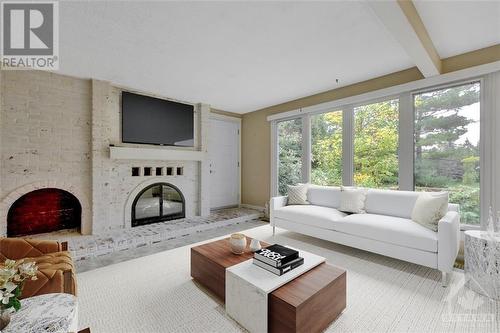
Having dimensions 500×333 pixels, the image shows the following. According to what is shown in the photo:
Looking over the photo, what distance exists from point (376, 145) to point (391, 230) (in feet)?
5.32

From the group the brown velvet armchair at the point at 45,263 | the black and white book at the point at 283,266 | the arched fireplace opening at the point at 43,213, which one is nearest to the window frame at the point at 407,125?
the black and white book at the point at 283,266

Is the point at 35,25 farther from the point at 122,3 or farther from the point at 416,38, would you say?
the point at 416,38

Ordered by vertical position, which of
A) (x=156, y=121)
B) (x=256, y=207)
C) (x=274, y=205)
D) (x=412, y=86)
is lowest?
(x=256, y=207)

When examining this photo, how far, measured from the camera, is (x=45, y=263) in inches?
67.9

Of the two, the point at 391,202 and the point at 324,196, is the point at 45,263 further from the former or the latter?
the point at 391,202

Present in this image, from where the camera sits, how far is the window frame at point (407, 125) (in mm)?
2686

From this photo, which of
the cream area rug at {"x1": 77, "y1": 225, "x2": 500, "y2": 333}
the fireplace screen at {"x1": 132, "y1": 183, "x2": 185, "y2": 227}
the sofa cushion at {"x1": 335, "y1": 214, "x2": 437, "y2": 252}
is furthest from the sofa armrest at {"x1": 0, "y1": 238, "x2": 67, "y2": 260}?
the sofa cushion at {"x1": 335, "y1": 214, "x2": 437, "y2": 252}

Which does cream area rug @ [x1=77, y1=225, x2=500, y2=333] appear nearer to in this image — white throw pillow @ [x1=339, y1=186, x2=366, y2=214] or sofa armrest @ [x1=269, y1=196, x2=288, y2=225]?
white throw pillow @ [x1=339, y1=186, x2=366, y2=214]

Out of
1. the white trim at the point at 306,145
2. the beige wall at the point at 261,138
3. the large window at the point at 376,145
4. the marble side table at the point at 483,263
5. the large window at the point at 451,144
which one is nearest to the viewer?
the marble side table at the point at 483,263

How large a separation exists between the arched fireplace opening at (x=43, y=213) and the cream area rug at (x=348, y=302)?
5.40ft

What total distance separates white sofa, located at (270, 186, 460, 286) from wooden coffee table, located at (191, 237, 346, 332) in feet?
3.58

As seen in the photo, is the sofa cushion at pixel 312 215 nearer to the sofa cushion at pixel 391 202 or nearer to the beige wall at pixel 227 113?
the sofa cushion at pixel 391 202

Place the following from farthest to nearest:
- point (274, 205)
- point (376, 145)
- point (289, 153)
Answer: point (289, 153) → point (274, 205) → point (376, 145)

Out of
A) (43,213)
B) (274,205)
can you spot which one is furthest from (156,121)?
(274,205)
